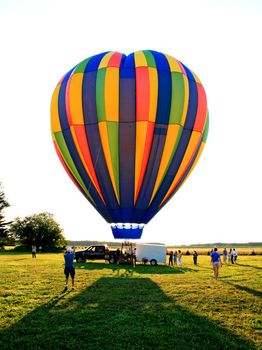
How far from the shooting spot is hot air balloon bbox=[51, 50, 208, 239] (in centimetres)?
2233

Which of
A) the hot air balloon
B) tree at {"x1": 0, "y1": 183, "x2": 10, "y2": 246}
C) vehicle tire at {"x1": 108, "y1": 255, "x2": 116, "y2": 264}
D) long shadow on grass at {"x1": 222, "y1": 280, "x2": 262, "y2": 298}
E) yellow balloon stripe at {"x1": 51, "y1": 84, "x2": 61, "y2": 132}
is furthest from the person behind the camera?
tree at {"x1": 0, "y1": 183, "x2": 10, "y2": 246}

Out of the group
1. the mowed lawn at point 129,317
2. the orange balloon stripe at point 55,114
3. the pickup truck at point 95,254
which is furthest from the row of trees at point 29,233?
the mowed lawn at point 129,317

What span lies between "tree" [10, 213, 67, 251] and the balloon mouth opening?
46.8 meters

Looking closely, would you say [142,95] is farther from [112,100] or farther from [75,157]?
[75,157]

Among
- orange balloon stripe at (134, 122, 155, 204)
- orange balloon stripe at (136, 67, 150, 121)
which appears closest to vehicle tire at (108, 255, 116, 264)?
orange balloon stripe at (134, 122, 155, 204)

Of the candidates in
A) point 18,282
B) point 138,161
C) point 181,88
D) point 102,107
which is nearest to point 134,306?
point 18,282

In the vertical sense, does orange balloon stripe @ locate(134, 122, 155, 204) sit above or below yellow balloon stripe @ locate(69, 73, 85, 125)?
below

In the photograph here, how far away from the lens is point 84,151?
23.0m

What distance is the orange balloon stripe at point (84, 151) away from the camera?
75.0ft

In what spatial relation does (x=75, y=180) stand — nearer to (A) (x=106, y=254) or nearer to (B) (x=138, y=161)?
(B) (x=138, y=161)

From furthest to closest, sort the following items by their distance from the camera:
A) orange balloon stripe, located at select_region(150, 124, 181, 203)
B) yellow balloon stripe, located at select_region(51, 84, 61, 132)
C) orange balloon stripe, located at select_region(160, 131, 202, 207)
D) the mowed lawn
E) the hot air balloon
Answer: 1. yellow balloon stripe, located at select_region(51, 84, 61, 132)
2. orange balloon stripe, located at select_region(160, 131, 202, 207)
3. orange balloon stripe, located at select_region(150, 124, 181, 203)
4. the hot air balloon
5. the mowed lawn

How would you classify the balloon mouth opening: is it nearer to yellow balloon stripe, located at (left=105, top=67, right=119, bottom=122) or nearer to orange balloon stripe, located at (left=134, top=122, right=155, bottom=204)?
orange balloon stripe, located at (left=134, top=122, right=155, bottom=204)

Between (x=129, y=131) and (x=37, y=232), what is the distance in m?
51.0

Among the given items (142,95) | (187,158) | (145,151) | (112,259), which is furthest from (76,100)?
(112,259)
